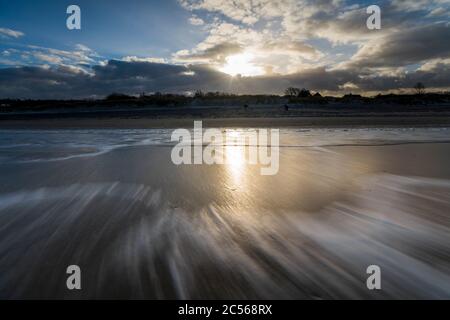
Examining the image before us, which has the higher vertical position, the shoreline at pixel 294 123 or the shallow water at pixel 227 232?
the shoreline at pixel 294 123

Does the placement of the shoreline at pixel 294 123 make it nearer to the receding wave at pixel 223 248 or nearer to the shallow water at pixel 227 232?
the shallow water at pixel 227 232

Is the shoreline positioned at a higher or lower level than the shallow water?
higher

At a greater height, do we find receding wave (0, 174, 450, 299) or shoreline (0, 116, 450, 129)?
shoreline (0, 116, 450, 129)

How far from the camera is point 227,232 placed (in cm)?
197

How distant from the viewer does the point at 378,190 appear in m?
2.84

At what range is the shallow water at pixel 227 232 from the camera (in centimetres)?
142

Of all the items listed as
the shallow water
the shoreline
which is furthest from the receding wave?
the shoreline

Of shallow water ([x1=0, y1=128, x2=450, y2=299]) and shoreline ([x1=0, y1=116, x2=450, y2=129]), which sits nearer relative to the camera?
shallow water ([x1=0, y1=128, x2=450, y2=299])

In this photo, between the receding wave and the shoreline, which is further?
the shoreline

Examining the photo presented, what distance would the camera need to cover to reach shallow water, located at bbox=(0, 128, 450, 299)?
4.65 ft

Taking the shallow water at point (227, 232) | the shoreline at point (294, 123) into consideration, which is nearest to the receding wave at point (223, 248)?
the shallow water at point (227, 232)

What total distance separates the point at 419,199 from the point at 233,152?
3.30 metres

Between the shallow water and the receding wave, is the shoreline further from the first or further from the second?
the receding wave

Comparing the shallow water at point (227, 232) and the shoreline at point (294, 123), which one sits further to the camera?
the shoreline at point (294, 123)
